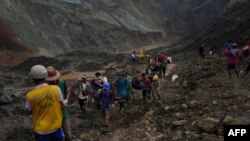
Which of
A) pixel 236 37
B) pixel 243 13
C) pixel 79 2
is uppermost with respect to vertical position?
pixel 79 2

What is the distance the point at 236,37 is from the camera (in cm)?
3738

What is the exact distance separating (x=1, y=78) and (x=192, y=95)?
763 inches

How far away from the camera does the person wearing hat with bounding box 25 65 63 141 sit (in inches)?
261

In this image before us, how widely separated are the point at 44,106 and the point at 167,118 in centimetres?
667

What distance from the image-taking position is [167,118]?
13.0 metres

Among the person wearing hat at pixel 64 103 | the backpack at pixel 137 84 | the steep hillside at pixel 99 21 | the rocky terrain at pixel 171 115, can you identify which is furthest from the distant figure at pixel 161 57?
the steep hillside at pixel 99 21

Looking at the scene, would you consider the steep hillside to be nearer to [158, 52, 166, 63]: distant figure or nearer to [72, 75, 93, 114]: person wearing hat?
[158, 52, 166, 63]: distant figure

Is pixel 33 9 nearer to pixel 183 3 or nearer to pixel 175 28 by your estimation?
pixel 175 28

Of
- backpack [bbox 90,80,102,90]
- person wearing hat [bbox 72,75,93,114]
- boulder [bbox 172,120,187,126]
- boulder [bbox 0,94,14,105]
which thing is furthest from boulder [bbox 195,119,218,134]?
boulder [bbox 0,94,14,105]

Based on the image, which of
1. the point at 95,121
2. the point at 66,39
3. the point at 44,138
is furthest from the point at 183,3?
the point at 44,138

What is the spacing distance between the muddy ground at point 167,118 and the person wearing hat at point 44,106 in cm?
423

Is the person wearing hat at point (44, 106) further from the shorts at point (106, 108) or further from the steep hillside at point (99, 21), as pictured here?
the steep hillside at point (99, 21)

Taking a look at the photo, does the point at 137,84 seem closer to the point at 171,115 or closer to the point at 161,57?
the point at 171,115

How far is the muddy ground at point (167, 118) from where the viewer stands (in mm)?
11133
